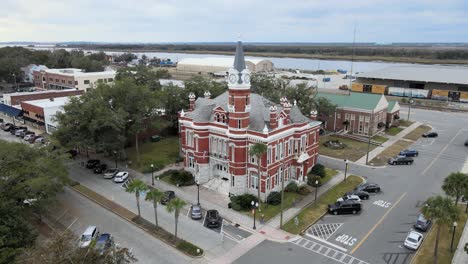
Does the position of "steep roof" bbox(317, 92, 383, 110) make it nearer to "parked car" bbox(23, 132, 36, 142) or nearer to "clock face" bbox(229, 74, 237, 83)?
"clock face" bbox(229, 74, 237, 83)

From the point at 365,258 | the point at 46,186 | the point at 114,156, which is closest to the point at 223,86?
the point at 114,156

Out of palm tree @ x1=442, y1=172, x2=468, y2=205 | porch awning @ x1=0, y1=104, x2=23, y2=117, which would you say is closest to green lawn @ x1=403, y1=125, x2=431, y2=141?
palm tree @ x1=442, y1=172, x2=468, y2=205

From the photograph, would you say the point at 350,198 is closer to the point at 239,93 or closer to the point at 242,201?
the point at 242,201

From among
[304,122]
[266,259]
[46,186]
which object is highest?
[304,122]

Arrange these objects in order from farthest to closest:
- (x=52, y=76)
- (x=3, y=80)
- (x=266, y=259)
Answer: (x=3, y=80)
(x=52, y=76)
(x=266, y=259)

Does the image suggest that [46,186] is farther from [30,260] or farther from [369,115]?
[369,115]

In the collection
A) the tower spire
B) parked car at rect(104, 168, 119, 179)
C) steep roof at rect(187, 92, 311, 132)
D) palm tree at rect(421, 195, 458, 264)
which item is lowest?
parked car at rect(104, 168, 119, 179)

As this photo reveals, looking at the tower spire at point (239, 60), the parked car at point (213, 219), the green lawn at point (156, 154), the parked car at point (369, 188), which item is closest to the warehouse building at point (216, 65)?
the green lawn at point (156, 154)
